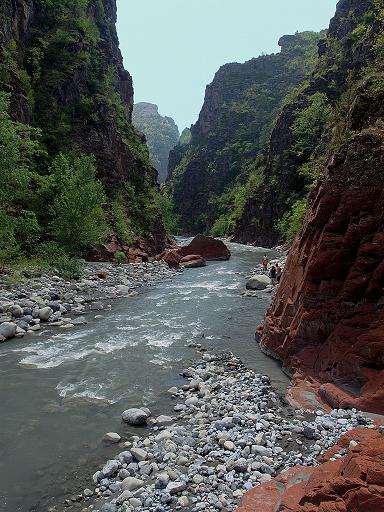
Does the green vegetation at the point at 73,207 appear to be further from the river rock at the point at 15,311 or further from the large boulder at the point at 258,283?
the river rock at the point at 15,311

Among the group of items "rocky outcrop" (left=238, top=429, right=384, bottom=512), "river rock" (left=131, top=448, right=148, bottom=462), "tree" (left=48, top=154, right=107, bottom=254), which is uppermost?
"tree" (left=48, top=154, right=107, bottom=254)

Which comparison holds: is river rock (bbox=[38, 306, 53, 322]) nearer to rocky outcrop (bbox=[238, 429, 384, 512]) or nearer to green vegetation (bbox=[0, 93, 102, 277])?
green vegetation (bbox=[0, 93, 102, 277])

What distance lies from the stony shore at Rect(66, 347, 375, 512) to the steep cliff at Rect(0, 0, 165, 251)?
1083 inches

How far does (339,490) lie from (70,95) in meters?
40.5

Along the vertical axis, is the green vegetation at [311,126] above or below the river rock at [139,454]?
above

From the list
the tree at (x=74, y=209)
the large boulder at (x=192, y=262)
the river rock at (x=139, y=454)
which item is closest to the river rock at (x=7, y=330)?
the river rock at (x=139, y=454)

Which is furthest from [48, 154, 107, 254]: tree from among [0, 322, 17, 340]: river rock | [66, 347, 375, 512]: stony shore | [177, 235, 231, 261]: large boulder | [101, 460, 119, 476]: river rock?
[101, 460, 119, 476]: river rock

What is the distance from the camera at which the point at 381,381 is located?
7871 mm

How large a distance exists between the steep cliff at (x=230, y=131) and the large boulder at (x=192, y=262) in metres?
50.9

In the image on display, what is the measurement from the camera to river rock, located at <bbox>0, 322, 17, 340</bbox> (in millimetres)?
12625

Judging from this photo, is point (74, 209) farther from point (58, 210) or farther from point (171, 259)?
point (171, 259)

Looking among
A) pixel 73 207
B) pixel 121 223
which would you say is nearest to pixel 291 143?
pixel 121 223

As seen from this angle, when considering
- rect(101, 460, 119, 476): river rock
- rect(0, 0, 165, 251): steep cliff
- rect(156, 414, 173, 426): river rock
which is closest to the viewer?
rect(101, 460, 119, 476): river rock

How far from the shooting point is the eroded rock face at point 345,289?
8430 mm
